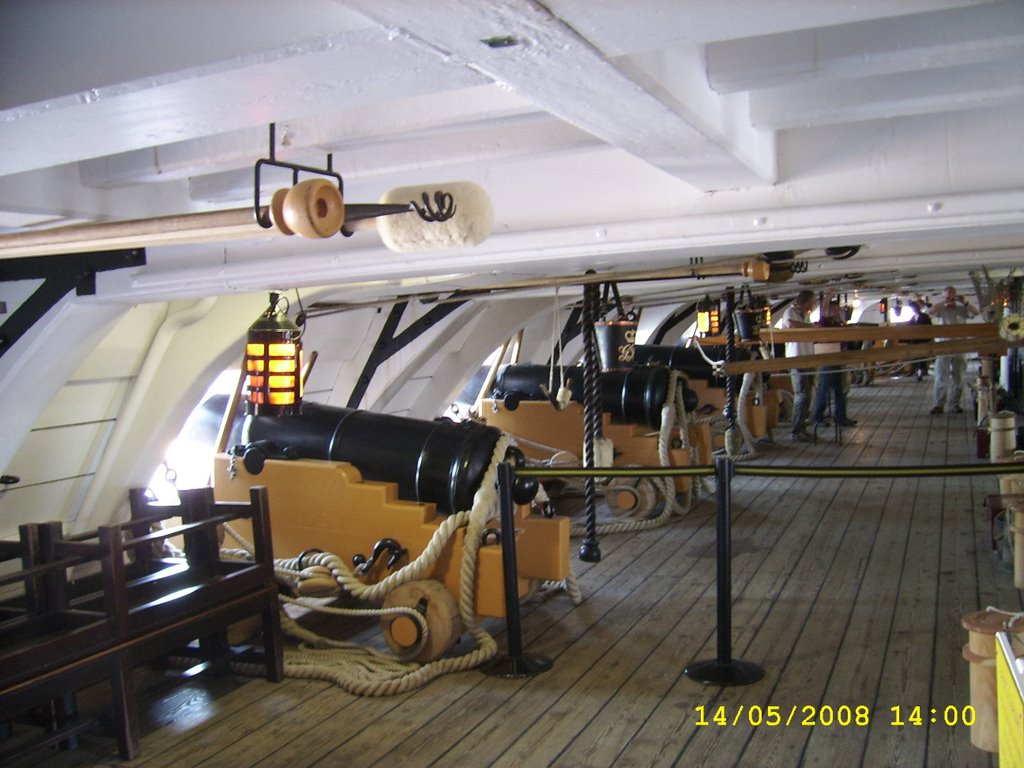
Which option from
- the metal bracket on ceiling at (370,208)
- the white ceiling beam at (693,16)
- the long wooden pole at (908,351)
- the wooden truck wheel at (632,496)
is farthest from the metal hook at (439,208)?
the wooden truck wheel at (632,496)

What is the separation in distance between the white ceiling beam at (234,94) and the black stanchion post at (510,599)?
6.79 ft

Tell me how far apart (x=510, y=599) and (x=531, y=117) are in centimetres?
209

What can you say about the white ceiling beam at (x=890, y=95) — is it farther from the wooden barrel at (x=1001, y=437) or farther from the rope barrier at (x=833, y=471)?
the wooden barrel at (x=1001, y=437)

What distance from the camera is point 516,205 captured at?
3084 millimetres

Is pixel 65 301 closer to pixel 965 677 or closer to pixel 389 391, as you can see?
pixel 389 391

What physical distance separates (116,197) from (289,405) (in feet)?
3.71

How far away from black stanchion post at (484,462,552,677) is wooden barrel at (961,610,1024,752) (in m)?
1.58

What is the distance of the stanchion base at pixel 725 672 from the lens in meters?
3.38

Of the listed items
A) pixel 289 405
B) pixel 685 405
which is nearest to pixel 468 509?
pixel 289 405

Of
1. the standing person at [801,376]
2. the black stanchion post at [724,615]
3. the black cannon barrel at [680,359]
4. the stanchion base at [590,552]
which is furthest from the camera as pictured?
the black cannon barrel at [680,359]

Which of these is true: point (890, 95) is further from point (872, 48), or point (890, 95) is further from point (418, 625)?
point (418, 625)

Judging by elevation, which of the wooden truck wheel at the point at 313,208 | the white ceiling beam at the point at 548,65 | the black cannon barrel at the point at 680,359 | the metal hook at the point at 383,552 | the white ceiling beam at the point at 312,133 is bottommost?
the metal hook at the point at 383,552

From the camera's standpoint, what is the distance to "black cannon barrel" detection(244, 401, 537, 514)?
13.8 ft
